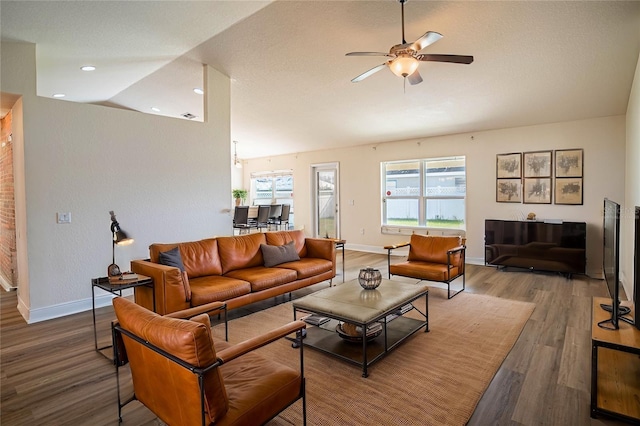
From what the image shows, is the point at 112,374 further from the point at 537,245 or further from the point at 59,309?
the point at 537,245

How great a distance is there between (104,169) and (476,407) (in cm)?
460

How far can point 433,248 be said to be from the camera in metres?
4.80

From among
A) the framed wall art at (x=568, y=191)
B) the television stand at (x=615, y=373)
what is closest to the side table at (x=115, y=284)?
the television stand at (x=615, y=373)

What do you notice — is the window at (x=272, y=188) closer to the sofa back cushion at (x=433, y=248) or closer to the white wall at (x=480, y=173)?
the white wall at (x=480, y=173)

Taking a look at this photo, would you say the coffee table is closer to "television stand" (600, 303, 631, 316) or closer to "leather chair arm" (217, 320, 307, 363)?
"leather chair arm" (217, 320, 307, 363)

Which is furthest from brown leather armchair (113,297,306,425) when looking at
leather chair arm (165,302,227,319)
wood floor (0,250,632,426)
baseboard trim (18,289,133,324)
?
baseboard trim (18,289,133,324)

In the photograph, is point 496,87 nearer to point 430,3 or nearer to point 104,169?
point 430,3

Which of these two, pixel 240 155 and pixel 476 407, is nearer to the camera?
pixel 476 407

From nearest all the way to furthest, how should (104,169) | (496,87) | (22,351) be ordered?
(22,351) → (104,169) → (496,87)

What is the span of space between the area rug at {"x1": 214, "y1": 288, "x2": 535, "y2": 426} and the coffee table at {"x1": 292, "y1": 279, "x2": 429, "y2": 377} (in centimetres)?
9

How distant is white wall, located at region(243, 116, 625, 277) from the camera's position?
5402mm

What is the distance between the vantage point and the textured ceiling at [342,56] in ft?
10.9

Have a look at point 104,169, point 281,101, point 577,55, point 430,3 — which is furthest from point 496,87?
point 104,169

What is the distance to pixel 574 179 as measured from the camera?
5.61m
